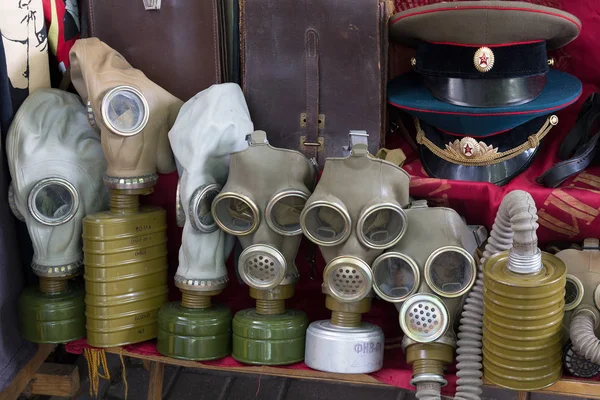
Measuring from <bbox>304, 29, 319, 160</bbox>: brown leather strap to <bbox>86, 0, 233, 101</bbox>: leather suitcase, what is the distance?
0.22 m

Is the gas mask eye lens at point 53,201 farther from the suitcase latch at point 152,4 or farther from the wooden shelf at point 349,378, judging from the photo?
the suitcase latch at point 152,4

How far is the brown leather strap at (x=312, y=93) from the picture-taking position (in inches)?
75.6

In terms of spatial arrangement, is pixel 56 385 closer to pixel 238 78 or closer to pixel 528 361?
pixel 238 78

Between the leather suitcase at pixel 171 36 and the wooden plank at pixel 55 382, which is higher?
the leather suitcase at pixel 171 36

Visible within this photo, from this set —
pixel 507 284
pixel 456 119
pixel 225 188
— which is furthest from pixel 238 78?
pixel 507 284

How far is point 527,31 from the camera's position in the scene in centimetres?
180

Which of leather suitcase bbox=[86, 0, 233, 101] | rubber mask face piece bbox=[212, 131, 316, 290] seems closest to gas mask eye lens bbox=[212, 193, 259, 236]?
rubber mask face piece bbox=[212, 131, 316, 290]

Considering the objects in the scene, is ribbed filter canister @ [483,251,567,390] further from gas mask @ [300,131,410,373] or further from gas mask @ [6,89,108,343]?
gas mask @ [6,89,108,343]

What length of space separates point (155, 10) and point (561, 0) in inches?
39.3

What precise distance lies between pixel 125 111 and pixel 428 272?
770mm

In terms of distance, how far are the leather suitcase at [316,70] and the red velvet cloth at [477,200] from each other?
201 mm

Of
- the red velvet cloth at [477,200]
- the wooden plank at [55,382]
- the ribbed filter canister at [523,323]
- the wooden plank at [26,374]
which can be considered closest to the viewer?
the ribbed filter canister at [523,323]

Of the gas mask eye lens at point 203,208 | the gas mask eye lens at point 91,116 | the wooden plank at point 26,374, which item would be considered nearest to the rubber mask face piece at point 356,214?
the gas mask eye lens at point 203,208

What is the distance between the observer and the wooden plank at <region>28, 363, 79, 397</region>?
85.1 inches
